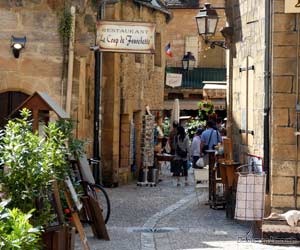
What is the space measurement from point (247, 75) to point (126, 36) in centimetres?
194

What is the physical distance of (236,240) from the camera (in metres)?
10.8

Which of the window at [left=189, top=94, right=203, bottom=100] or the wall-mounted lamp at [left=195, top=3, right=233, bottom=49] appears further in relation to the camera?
the window at [left=189, top=94, right=203, bottom=100]

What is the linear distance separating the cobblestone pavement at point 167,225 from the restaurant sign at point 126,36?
2620 mm

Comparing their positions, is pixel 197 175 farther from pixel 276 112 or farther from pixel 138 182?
pixel 276 112

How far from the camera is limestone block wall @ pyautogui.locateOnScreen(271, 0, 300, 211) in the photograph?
34.7ft

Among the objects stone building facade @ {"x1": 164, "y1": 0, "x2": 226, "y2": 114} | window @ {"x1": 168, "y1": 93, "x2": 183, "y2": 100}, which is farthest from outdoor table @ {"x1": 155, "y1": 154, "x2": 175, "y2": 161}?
window @ {"x1": 168, "y1": 93, "x2": 183, "y2": 100}

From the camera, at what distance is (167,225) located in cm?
1257

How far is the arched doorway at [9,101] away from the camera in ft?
48.2

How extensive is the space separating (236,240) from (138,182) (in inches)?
386

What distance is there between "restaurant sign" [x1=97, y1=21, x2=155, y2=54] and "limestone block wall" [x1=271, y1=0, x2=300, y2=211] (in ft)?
9.71

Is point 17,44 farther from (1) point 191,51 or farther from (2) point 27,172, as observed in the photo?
(1) point 191,51

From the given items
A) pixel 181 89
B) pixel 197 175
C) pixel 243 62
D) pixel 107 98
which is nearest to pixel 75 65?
pixel 243 62

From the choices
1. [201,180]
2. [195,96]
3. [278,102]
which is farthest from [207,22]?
[195,96]

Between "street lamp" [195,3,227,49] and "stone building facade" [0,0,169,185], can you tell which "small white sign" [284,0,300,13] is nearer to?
"stone building facade" [0,0,169,185]
